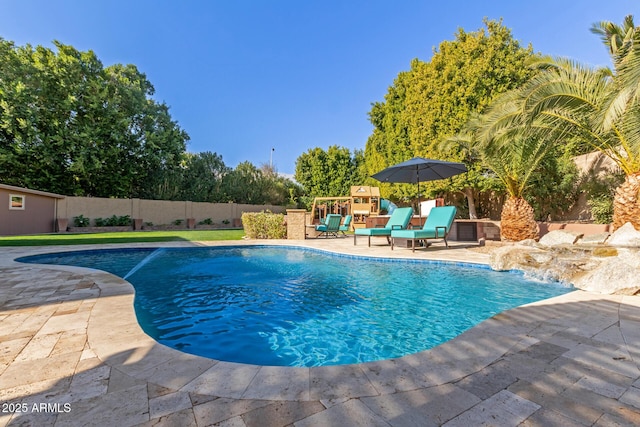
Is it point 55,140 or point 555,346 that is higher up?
point 55,140

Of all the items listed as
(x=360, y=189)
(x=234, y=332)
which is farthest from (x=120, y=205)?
(x=234, y=332)

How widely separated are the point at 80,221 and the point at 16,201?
3353mm

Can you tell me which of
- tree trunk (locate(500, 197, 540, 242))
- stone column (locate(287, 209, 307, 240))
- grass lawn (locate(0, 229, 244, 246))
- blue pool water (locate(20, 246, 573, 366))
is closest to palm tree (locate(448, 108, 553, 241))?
tree trunk (locate(500, 197, 540, 242))

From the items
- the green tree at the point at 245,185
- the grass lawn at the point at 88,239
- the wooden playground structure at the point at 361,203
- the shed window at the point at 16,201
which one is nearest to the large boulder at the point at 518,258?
the grass lawn at the point at 88,239

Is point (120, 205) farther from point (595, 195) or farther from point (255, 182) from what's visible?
point (595, 195)

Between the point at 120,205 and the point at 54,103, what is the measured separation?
265 inches

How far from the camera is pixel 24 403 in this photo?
5.40 ft

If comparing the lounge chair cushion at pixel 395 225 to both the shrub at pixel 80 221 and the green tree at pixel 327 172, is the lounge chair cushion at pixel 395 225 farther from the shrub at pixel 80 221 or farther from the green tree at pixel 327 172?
the green tree at pixel 327 172

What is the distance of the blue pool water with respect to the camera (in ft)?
10.0

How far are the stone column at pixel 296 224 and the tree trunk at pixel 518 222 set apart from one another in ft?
24.0

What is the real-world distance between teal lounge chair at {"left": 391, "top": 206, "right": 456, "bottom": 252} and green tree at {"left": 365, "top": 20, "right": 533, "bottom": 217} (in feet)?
17.9

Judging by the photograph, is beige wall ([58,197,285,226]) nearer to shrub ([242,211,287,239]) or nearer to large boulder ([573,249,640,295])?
shrub ([242,211,287,239])

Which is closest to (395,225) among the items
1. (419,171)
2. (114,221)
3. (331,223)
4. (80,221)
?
(419,171)

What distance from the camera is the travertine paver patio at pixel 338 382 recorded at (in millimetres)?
1503
